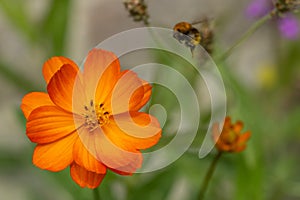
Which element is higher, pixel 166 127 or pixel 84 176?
pixel 84 176

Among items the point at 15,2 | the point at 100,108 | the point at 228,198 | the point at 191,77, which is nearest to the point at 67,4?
the point at 15,2

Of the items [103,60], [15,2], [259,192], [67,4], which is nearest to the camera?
[103,60]

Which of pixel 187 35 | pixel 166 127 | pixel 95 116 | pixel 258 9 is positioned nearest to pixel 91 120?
pixel 95 116

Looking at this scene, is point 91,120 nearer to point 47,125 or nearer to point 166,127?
point 47,125

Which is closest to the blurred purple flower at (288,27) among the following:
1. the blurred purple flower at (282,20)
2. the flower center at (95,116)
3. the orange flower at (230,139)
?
the blurred purple flower at (282,20)

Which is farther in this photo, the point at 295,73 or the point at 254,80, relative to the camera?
the point at 254,80

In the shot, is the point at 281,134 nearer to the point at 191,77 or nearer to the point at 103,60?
the point at 191,77
